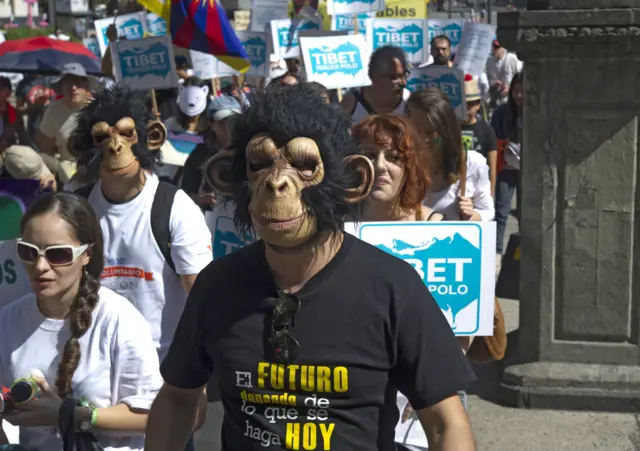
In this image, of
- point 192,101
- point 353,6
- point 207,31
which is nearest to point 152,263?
point 207,31

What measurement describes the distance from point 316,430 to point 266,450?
0.12m

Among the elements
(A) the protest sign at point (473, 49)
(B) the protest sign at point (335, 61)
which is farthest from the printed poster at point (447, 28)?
(B) the protest sign at point (335, 61)

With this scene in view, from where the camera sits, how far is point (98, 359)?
317 cm

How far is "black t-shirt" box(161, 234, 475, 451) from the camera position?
235 centimetres

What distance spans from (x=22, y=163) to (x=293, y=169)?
169 inches

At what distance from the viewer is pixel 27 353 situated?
126 inches

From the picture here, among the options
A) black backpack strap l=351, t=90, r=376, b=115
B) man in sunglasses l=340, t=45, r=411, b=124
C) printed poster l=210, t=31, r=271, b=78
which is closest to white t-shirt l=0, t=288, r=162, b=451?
man in sunglasses l=340, t=45, r=411, b=124

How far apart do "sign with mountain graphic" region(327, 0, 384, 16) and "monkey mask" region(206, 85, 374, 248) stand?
945cm

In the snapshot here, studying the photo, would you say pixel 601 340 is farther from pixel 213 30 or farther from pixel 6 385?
pixel 213 30

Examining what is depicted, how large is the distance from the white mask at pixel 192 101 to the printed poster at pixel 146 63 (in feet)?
1.21

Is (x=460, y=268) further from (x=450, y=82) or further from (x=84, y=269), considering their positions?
(x=450, y=82)

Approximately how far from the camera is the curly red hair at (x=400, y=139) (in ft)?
12.7

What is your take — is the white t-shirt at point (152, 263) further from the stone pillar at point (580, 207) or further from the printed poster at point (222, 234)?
the stone pillar at point (580, 207)

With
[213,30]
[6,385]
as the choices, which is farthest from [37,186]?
[213,30]
